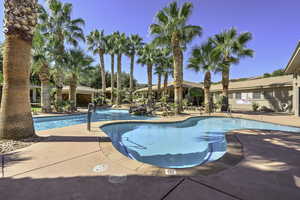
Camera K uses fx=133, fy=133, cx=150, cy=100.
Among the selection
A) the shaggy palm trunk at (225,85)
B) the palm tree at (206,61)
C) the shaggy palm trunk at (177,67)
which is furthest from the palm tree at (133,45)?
the shaggy palm trunk at (225,85)

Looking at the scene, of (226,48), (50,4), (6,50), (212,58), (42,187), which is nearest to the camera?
(42,187)

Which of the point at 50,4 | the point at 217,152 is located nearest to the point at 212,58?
the point at 217,152

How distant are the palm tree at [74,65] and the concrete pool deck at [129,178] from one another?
1234 cm

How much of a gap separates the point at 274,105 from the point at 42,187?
20.8 m

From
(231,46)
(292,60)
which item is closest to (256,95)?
(231,46)

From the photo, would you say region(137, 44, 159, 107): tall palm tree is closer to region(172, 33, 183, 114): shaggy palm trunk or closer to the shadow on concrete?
region(172, 33, 183, 114): shaggy palm trunk

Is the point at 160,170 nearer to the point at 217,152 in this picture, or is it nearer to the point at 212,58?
the point at 217,152

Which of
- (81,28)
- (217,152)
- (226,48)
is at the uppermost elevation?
(81,28)

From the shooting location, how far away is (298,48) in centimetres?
838

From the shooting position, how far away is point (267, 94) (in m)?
15.8

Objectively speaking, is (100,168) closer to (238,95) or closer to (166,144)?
(166,144)

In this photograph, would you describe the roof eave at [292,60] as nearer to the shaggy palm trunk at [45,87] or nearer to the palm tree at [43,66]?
the palm tree at [43,66]

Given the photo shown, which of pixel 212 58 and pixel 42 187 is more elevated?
pixel 212 58

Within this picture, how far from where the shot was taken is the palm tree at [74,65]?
13.9m
